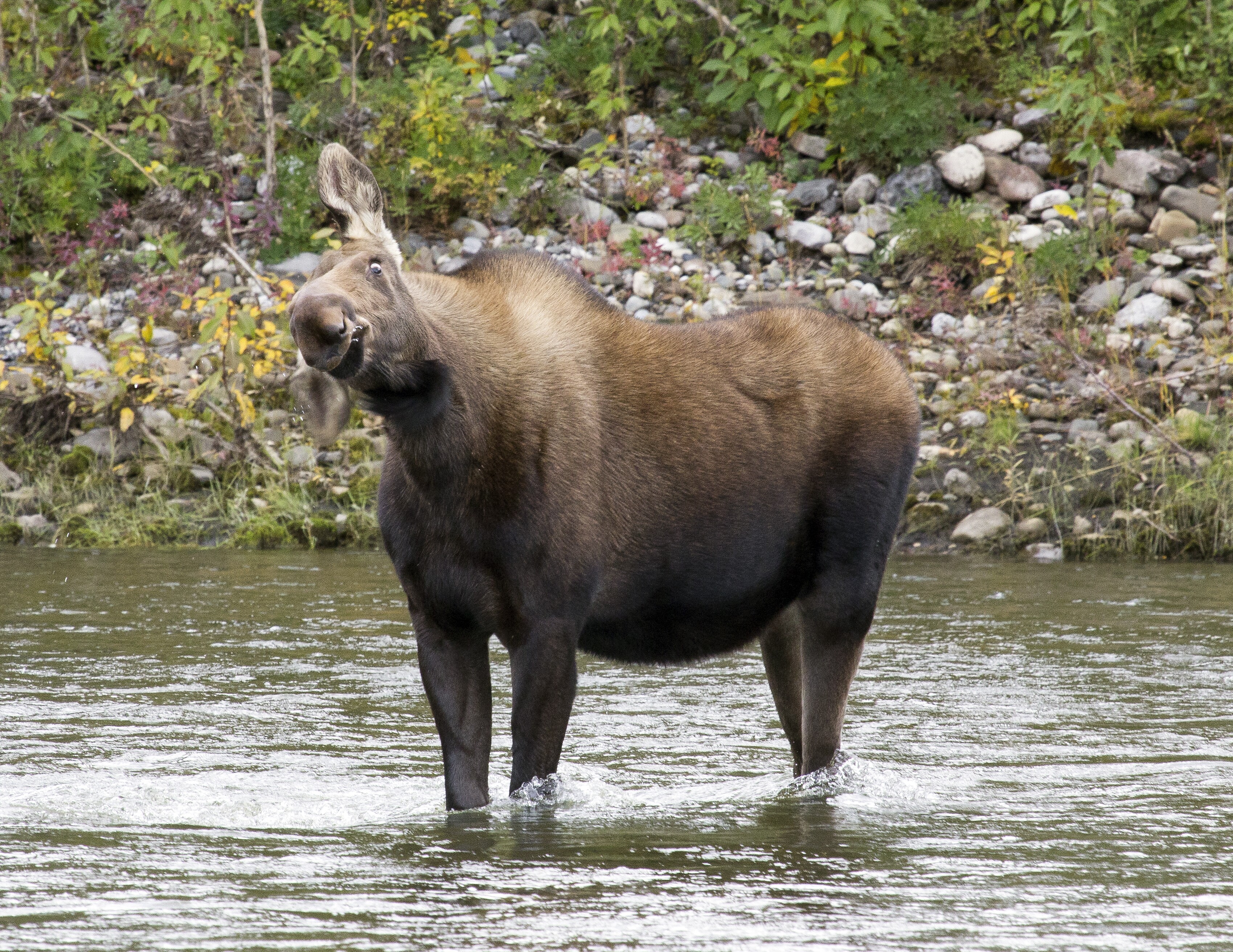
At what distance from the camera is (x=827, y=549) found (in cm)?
572

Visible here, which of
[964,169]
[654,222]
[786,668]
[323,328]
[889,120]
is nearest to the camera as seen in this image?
[323,328]

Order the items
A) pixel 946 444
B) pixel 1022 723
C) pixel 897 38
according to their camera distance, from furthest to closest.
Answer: pixel 897 38 < pixel 946 444 < pixel 1022 723

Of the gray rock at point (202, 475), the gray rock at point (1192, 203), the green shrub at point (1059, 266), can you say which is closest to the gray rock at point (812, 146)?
the green shrub at point (1059, 266)

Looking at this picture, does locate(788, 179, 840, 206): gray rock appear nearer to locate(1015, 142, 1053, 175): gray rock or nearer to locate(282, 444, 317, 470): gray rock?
locate(1015, 142, 1053, 175): gray rock

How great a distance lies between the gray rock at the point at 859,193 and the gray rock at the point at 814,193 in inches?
6.6

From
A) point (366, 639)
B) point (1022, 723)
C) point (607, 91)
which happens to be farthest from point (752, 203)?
point (1022, 723)

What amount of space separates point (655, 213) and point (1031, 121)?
137 inches

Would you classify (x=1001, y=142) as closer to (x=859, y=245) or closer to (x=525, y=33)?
(x=859, y=245)

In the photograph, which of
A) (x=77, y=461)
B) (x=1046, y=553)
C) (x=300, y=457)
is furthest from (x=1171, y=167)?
(x=77, y=461)

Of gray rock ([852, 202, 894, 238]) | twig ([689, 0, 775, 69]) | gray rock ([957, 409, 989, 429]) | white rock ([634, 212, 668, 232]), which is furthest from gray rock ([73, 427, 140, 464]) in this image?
twig ([689, 0, 775, 69])

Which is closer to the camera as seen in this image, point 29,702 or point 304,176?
point 29,702

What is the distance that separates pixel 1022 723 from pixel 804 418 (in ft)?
5.48

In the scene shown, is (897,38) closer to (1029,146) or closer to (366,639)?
(1029,146)

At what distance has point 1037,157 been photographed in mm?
15000
